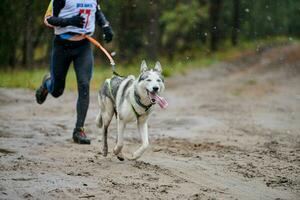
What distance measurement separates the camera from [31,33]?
2052 centimetres

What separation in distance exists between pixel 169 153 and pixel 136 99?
143cm

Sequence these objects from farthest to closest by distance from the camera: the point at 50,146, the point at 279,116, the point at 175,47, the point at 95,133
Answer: the point at 175,47, the point at 279,116, the point at 95,133, the point at 50,146

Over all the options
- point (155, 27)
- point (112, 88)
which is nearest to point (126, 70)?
point (155, 27)

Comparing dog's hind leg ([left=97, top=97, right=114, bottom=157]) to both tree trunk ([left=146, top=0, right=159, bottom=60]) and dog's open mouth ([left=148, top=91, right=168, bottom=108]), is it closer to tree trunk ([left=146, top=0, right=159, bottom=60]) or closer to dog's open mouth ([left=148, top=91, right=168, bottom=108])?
dog's open mouth ([left=148, top=91, right=168, bottom=108])

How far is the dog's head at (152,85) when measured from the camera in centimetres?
671

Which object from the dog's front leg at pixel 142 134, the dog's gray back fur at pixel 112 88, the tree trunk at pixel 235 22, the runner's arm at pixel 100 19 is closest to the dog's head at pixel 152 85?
the dog's front leg at pixel 142 134

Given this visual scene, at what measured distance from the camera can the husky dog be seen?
6777 mm

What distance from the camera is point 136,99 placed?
6930mm

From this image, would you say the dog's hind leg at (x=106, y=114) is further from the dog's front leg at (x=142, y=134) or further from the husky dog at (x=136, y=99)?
the dog's front leg at (x=142, y=134)

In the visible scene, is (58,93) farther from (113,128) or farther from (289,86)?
(289,86)

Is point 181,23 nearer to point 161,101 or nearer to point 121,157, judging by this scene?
point 121,157

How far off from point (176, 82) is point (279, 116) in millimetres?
7256

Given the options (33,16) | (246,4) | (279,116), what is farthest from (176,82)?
(246,4)

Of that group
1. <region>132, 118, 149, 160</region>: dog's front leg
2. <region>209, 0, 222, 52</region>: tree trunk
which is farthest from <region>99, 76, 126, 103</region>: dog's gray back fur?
<region>209, 0, 222, 52</region>: tree trunk
